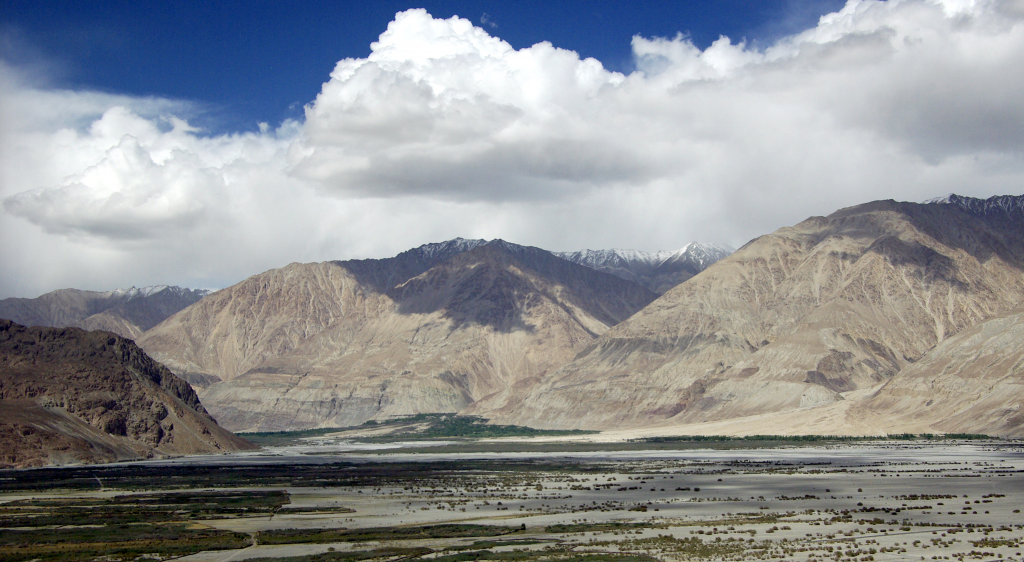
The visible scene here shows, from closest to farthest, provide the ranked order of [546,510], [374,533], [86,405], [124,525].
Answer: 1. [374,533]
2. [124,525]
3. [546,510]
4. [86,405]

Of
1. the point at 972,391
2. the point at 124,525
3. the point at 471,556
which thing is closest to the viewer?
A: the point at 471,556

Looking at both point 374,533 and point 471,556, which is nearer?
point 471,556

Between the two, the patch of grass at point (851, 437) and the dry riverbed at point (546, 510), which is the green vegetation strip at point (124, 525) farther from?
the patch of grass at point (851, 437)

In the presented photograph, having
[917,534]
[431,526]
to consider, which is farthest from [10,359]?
[917,534]

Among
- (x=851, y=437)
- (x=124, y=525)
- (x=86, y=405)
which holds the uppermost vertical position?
(x=86, y=405)

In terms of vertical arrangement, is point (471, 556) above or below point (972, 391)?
below

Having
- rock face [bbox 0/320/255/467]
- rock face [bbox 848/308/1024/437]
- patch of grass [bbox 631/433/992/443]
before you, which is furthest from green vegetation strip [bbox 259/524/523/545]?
rock face [bbox 848/308/1024/437]

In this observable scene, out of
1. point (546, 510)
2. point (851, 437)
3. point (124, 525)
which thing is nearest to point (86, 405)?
point (124, 525)

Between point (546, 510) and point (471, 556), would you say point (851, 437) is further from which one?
point (471, 556)

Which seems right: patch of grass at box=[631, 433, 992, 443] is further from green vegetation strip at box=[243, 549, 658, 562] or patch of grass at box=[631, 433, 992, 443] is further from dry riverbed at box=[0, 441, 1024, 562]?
green vegetation strip at box=[243, 549, 658, 562]
